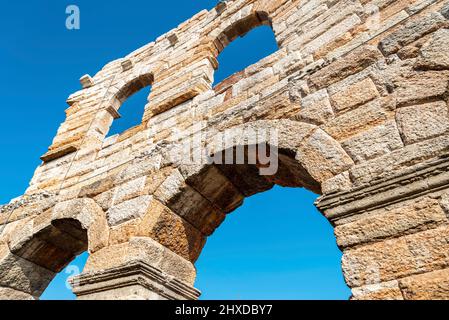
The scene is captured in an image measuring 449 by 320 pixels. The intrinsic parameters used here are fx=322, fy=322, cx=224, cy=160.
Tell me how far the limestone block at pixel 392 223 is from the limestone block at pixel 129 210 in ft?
5.79

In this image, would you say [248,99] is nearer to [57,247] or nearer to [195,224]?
[195,224]

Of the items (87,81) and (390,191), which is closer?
(390,191)

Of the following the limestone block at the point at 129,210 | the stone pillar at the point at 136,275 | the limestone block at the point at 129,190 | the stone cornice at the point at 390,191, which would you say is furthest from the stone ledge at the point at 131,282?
the stone cornice at the point at 390,191

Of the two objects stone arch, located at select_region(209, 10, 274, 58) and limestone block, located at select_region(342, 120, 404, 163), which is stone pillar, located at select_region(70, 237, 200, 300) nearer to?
limestone block, located at select_region(342, 120, 404, 163)

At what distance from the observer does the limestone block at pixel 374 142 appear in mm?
1929

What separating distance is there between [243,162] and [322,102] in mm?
841

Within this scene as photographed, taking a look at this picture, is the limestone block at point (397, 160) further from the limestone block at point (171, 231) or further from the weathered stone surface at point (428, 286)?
the limestone block at point (171, 231)

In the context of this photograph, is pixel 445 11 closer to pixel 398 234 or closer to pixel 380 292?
pixel 398 234

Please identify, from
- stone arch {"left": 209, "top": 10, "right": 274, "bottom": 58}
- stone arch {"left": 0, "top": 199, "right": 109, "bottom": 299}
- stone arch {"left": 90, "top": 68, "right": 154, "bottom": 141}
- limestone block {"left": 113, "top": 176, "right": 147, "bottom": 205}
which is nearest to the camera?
limestone block {"left": 113, "top": 176, "right": 147, "bottom": 205}

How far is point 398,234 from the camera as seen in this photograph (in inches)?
63.6

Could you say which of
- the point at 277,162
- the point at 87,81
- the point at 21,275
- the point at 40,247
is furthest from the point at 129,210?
the point at 87,81

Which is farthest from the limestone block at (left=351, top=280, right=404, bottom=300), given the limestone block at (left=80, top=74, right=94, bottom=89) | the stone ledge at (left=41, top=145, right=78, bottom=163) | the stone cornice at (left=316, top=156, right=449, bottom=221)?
the limestone block at (left=80, top=74, right=94, bottom=89)

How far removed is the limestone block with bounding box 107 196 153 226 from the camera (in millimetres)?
2920

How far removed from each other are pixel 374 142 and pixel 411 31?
3.30ft
